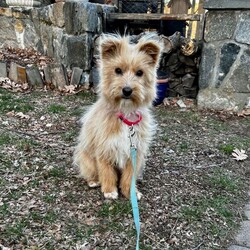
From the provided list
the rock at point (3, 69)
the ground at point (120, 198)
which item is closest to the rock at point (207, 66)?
the ground at point (120, 198)

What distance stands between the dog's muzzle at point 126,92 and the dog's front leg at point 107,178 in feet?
2.11

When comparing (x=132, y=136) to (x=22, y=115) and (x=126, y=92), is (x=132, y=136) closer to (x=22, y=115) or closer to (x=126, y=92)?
→ (x=126, y=92)

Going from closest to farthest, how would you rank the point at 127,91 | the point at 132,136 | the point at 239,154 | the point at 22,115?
the point at 127,91 → the point at 132,136 → the point at 239,154 → the point at 22,115

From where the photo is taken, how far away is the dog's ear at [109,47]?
274 cm

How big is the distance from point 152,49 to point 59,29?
3826 millimetres

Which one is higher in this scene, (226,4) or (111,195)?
(226,4)

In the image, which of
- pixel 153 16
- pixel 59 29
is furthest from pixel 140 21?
pixel 59 29

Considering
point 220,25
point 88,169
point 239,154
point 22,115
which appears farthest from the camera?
point 220,25

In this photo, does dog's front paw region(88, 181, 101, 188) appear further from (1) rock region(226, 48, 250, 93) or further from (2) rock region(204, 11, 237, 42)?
(2) rock region(204, 11, 237, 42)

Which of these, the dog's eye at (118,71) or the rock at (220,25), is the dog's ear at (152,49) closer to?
the dog's eye at (118,71)

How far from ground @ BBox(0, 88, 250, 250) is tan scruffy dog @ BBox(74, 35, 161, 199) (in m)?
0.27

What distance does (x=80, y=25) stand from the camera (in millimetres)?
5750

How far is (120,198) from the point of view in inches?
122

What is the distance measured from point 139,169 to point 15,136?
1.81 m
